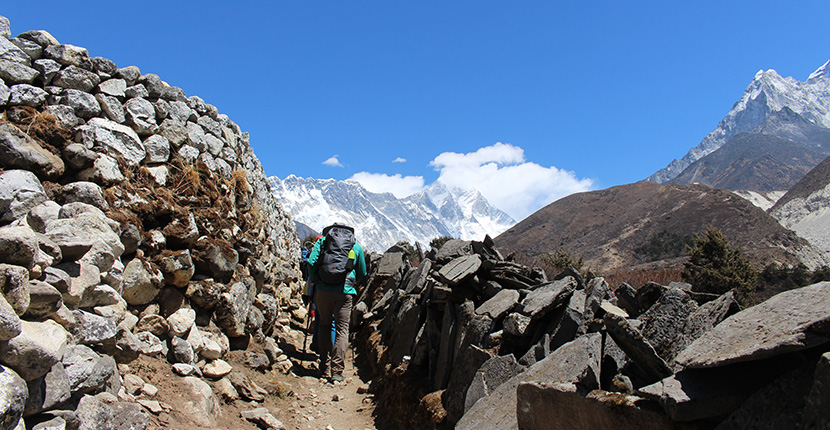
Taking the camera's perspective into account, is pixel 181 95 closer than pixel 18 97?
No

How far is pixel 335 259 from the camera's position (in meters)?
6.85

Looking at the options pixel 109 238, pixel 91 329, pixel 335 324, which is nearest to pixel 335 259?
pixel 335 324

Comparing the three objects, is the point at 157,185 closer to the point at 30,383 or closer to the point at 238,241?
the point at 238,241

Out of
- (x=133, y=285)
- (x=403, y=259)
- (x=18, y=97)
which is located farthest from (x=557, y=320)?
(x=403, y=259)

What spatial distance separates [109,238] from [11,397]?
221 centimetres

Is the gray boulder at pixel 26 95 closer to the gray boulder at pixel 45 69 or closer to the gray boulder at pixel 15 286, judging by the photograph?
the gray boulder at pixel 45 69

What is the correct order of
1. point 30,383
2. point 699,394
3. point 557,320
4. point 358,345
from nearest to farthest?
point 699,394 < point 30,383 < point 557,320 < point 358,345

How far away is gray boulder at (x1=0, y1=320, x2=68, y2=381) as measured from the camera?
253 cm

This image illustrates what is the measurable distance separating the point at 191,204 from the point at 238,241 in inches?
39.4

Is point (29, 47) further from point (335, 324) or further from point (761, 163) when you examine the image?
point (761, 163)

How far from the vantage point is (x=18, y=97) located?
5340 millimetres

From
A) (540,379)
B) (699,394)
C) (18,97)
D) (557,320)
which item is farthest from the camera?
(18,97)

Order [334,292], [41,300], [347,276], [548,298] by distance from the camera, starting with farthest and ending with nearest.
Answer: [347,276] → [334,292] → [548,298] → [41,300]

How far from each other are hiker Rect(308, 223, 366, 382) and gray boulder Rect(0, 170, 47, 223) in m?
3.48
